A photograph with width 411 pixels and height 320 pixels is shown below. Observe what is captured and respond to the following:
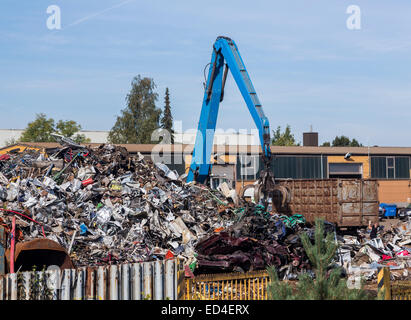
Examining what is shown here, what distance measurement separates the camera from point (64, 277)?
7.33 metres

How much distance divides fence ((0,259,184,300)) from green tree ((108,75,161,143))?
171 feet

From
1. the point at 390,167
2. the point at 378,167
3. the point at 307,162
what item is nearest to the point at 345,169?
the point at 378,167

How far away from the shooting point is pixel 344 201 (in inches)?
765

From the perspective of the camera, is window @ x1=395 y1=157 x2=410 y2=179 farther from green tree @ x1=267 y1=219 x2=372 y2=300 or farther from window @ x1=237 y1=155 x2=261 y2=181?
green tree @ x1=267 y1=219 x2=372 y2=300

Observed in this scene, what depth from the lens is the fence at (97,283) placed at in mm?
6945

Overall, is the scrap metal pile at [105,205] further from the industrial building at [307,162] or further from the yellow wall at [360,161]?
the yellow wall at [360,161]

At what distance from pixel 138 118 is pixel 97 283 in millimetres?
54475

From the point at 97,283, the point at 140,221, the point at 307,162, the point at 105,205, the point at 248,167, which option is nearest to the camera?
the point at 97,283

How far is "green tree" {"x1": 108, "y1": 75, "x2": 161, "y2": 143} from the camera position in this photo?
196 feet

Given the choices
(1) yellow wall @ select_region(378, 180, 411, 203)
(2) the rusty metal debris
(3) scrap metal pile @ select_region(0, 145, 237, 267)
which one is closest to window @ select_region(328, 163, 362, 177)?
(1) yellow wall @ select_region(378, 180, 411, 203)

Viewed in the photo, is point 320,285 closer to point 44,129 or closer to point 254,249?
point 254,249

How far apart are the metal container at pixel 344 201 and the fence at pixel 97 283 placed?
12579mm

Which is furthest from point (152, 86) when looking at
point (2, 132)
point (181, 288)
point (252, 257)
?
point (181, 288)

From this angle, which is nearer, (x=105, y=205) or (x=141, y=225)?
(x=141, y=225)
